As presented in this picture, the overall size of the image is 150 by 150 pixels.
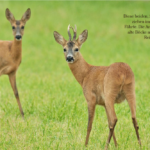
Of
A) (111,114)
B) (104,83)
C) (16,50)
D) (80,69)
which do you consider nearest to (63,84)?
(16,50)

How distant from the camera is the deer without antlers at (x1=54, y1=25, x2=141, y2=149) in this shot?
531 centimetres

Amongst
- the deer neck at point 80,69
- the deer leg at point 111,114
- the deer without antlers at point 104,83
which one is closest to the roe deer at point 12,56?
the deer without antlers at point 104,83

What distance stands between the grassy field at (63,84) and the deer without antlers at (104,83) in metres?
0.55

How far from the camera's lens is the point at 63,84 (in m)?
9.53

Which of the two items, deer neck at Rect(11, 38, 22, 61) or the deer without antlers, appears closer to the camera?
the deer without antlers

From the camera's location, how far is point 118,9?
882 inches

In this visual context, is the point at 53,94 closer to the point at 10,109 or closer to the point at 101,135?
the point at 10,109

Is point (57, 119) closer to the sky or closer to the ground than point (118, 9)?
closer to the ground

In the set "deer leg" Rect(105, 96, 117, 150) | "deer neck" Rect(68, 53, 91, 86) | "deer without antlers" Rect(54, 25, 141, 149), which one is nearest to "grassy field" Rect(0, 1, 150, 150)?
"deer leg" Rect(105, 96, 117, 150)

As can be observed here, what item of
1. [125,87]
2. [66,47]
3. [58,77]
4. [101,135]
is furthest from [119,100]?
[58,77]

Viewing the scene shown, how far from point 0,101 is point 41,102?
83cm

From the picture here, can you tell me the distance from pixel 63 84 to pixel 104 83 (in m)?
4.07

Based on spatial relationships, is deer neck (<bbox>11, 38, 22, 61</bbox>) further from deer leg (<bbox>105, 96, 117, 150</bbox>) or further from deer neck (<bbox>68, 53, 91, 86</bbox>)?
deer leg (<bbox>105, 96, 117, 150</bbox>)

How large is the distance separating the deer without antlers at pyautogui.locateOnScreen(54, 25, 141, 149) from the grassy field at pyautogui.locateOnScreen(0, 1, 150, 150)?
549 millimetres
